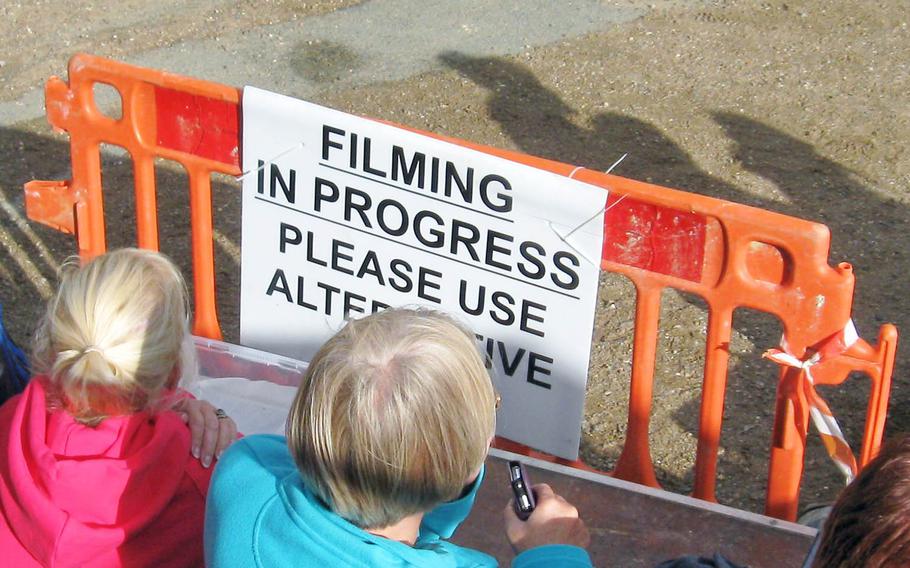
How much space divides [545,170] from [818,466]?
1.63m

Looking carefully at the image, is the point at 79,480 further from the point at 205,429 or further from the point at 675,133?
the point at 675,133

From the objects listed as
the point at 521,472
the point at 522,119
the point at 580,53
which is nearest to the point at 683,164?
the point at 522,119

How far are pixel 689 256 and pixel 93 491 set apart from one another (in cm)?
149

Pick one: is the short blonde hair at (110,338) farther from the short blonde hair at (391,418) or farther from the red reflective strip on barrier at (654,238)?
the red reflective strip on barrier at (654,238)

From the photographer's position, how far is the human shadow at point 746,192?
400 centimetres

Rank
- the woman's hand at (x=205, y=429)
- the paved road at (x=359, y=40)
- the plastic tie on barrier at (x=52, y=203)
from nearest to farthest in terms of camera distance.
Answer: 1. the woman's hand at (x=205, y=429)
2. the plastic tie on barrier at (x=52, y=203)
3. the paved road at (x=359, y=40)

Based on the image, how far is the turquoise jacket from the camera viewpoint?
5.55ft

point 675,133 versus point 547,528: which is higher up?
point 547,528

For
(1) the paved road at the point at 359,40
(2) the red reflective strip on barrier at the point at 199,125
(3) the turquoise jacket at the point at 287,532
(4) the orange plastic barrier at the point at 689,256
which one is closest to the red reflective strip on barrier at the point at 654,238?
(4) the orange plastic barrier at the point at 689,256

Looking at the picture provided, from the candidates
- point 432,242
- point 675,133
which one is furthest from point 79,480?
point 675,133

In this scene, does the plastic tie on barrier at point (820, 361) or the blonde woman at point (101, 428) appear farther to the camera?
the plastic tie on barrier at point (820, 361)

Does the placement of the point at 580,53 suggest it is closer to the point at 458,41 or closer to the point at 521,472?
the point at 458,41

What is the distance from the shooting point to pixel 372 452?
1.65 m

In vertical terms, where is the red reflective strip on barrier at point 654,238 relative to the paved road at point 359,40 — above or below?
above
